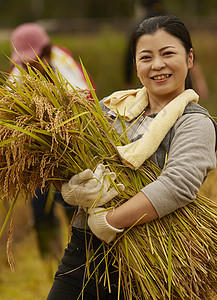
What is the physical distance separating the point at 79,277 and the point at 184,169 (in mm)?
575

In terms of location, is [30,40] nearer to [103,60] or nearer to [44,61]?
[44,61]

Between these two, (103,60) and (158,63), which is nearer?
(158,63)

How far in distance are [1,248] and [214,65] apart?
8.56m

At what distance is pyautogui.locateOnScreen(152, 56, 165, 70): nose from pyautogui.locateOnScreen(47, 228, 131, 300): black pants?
2.07ft

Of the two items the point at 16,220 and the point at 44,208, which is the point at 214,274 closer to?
the point at 44,208

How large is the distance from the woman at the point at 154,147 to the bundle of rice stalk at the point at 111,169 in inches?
2.3

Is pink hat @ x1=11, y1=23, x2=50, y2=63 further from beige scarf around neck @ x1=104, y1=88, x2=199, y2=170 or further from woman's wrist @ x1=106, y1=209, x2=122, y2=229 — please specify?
woman's wrist @ x1=106, y1=209, x2=122, y2=229

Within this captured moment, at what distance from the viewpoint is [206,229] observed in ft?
6.29

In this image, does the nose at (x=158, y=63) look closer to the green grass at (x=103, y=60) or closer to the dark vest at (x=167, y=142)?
the dark vest at (x=167, y=142)

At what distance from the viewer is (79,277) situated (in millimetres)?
2059

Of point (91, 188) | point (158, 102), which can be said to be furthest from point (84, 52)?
point (91, 188)

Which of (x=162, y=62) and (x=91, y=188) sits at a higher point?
(x=162, y=62)

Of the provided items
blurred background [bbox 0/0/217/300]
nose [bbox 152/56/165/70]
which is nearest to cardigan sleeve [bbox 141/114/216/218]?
nose [bbox 152/56/165/70]

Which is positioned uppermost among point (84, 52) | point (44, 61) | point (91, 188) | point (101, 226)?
point (44, 61)
